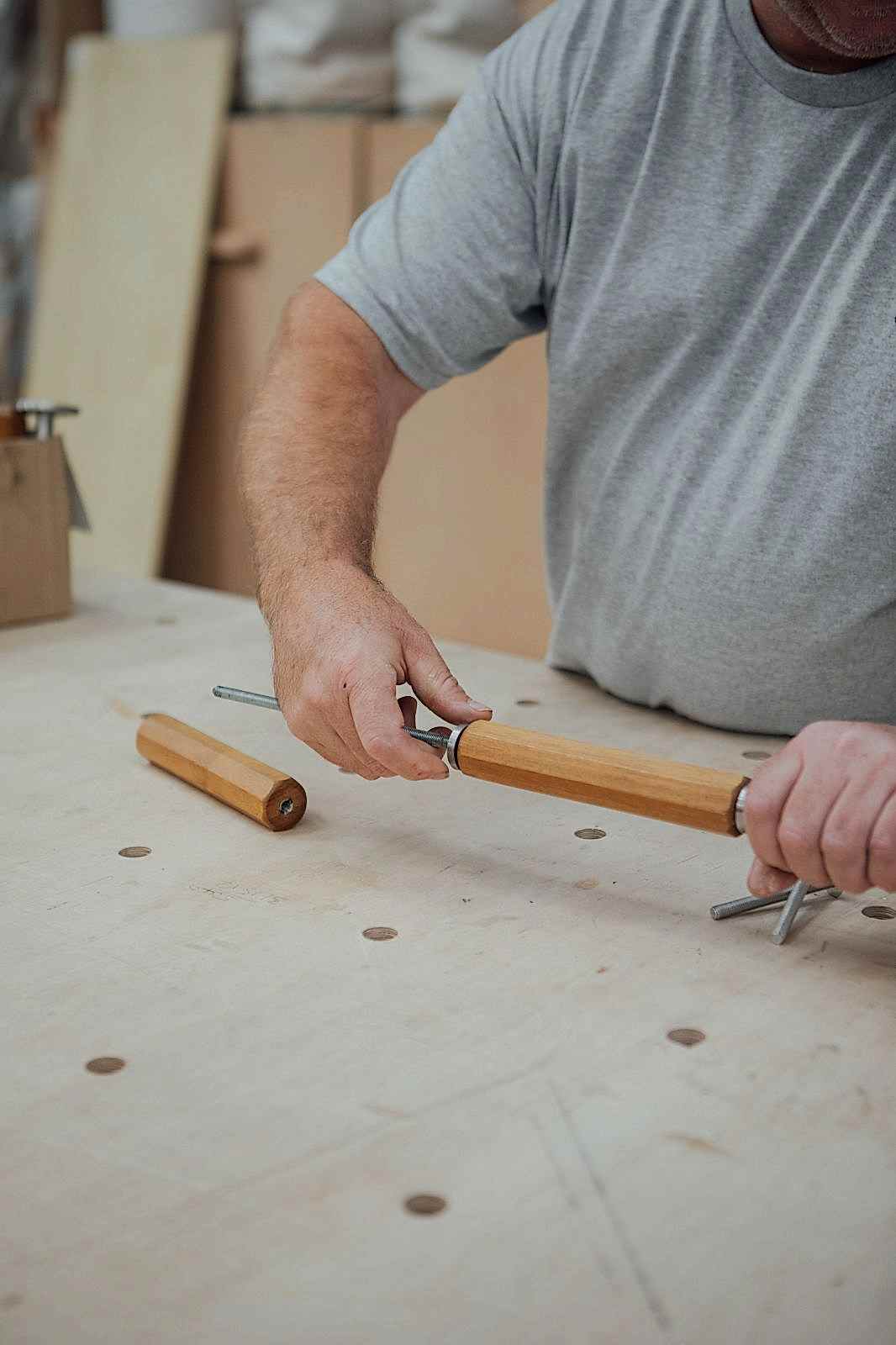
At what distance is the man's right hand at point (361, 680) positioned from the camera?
3.08ft

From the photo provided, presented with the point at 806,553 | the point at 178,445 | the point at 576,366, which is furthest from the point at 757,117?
the point at 178,445

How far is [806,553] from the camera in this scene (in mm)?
1114

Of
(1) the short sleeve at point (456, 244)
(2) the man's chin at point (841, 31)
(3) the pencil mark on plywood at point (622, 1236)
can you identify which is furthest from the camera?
(1) the short sleeve at point (456, 244)

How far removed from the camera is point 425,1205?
60 centimetres

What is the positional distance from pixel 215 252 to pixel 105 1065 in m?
2.25

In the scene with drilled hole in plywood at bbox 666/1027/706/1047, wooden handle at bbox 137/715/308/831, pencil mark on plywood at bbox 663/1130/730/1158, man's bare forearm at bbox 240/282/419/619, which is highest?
man's bare forearm at bbox 240/282/419/619

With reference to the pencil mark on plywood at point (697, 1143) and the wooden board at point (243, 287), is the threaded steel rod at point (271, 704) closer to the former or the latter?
the pencil mark on plywood at point (697, 1143)

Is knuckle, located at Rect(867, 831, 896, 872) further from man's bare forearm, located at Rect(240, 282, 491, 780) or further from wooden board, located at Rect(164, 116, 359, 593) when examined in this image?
wooden board, located at Rect(164, 116, 359, 593)

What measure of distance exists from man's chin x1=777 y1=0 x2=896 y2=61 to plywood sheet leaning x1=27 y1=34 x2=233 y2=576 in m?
1.80

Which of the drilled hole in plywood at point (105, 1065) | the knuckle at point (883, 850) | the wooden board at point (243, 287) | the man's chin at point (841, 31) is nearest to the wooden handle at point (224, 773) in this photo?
the drilled hole in plywood at point (105, 1065)

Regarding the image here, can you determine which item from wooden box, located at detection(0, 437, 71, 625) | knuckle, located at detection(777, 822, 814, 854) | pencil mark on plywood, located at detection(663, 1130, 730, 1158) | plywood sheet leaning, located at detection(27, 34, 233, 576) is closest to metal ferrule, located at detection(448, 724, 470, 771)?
knuckle, located at detection(777, 822, 814, 854)

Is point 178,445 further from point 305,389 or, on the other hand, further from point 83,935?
point 83,935

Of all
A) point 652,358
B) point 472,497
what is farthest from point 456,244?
point 472,497

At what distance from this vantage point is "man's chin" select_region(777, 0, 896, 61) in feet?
3.42
